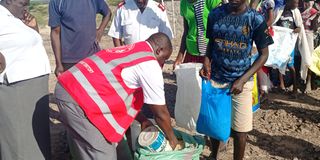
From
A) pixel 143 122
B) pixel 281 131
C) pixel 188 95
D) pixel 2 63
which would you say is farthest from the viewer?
pixel 281 131

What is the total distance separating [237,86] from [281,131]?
5.71 feet

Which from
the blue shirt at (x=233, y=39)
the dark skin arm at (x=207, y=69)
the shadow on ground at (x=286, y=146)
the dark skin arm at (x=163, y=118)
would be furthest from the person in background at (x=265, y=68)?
the dark skin arm at (x=163, y=118)

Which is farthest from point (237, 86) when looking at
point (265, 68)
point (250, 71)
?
point (265, 68)

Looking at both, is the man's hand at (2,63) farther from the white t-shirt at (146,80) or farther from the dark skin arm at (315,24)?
the dark skin arm at (315,24)

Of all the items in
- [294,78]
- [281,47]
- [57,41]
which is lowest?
[294,78]

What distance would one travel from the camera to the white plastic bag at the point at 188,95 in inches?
134

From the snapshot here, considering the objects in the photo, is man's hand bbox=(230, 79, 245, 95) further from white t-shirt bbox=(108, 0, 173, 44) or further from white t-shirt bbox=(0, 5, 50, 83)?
white t-shirt bbox=(0, 5, 50, 83)

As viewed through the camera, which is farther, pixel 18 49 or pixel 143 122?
pixel 143 122

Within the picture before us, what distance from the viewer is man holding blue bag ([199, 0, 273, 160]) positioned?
304 cm

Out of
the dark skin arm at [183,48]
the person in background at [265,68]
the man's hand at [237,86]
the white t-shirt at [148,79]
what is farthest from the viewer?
the person in background at [265,68]

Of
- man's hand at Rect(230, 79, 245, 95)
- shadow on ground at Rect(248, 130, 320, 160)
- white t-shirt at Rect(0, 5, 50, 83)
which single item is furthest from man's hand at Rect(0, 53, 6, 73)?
shadow on ground at Rect(248, 130, 320, 160)

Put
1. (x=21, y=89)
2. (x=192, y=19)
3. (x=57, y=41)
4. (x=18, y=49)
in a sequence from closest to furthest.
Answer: (x=18, y=49) → (x=21, y=89) → (x=57, y=41) → (x=192, y=19)

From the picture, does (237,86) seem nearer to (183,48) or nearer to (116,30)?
(183,48)

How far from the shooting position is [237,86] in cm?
314
